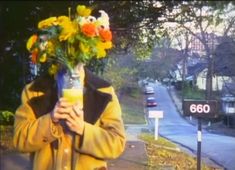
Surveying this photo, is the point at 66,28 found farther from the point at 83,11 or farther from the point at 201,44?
the point at 201,44

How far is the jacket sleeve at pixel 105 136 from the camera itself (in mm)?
1610

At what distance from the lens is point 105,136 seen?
163cm

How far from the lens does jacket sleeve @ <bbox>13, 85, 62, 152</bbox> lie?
5.19ft

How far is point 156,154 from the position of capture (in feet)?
10.5

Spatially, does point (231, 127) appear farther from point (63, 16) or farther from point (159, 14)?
point (63, 16)

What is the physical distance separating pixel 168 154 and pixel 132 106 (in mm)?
981

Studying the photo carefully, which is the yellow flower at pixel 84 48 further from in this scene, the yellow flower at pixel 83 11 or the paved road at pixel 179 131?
the paved road at pixel 179 131

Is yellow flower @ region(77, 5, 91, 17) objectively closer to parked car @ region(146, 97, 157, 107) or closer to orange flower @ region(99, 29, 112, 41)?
orange flower @ region(99, 29, 112, 41)

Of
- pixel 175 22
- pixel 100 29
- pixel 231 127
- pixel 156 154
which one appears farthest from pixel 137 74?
pixel 156 154

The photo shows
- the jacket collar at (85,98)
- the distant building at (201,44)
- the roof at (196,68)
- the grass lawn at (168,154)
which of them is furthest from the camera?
the grass lawn at (168,154)

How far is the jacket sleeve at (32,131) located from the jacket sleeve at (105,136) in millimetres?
90

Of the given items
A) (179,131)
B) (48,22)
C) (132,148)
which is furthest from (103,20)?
(132,148)

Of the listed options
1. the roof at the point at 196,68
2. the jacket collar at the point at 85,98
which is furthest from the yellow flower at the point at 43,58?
the roof at the point at 196,68

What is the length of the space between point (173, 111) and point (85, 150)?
106 cm
